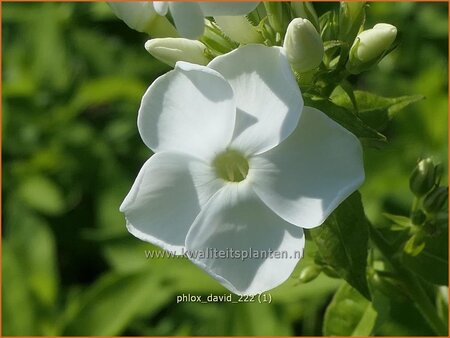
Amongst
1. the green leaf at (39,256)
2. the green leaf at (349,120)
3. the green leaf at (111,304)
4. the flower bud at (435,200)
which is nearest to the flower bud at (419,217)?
the flower bud at (435,200)

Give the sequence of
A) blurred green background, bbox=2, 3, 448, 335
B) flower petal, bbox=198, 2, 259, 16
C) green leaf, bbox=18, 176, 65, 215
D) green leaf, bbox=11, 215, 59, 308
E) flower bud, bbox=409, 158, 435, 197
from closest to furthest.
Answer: flower petal, bbox=198, 2, 259, 16 < flower bud, bbox=409, 158, 435, 197 < blurred green background, bbox=2, 3, 448, 335 < green leaf, bbox=11, 215, 59, 308 < green leaf, bbox=18, 176, 65, 215

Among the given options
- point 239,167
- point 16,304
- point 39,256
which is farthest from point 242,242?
point 39,256

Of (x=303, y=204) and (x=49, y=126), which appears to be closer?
(x=303, y=204)

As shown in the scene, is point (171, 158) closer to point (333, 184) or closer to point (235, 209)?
point (235, 209)

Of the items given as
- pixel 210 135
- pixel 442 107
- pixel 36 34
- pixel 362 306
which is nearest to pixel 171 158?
pixel 210 135

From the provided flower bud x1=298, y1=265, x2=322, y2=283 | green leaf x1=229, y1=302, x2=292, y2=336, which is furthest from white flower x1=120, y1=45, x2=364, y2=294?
green leaf x1=229, y1=302, x2=292, y2=336

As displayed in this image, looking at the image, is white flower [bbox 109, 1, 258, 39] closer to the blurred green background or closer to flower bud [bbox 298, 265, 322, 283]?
flower bud [bbox 298, 265, 322, 283]
